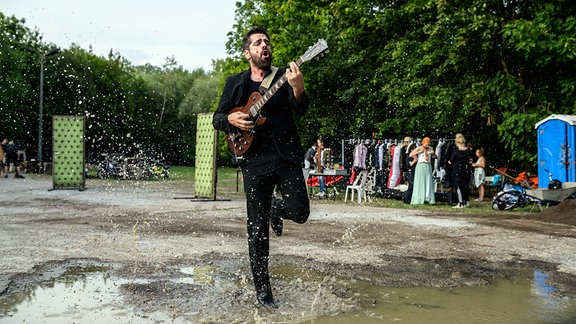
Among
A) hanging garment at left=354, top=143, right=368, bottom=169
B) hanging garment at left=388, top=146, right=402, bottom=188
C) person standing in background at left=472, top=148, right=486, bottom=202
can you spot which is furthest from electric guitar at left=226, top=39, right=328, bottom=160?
hanging garment at left=354, top=143, right=368, bottom=169

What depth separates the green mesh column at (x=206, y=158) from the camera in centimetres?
1747

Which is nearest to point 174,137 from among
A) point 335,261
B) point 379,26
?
point 379,26

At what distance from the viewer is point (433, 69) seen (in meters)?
24.3

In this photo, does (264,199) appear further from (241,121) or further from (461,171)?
(461,171)

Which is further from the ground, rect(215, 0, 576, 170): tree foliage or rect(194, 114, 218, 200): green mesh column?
rect(215, 0, 576, 170): tree foliage

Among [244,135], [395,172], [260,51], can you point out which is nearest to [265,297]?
[244,135]

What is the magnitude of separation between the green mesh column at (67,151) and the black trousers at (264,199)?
57.7ft

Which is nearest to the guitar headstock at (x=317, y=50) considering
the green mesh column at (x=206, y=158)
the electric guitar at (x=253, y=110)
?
the electric guitar at (x=253, y=110)

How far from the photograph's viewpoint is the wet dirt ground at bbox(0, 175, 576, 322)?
5301 mm

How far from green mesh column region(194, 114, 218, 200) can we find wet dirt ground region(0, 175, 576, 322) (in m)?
3.71

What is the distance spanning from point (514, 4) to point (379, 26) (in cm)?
671

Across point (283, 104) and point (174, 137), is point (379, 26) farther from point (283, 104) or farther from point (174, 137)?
point (174, 137)

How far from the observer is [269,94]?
196 inches

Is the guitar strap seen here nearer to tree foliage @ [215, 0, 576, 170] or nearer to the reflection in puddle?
the reflection in puddle
